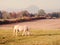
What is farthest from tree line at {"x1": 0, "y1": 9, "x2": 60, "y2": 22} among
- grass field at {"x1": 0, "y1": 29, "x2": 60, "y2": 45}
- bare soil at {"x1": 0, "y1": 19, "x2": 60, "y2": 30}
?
grass field at {"x1": 0, "y1": 29, "x2": 60, "y2": 45}

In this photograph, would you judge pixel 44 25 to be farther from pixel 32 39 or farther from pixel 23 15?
pixel 32 39

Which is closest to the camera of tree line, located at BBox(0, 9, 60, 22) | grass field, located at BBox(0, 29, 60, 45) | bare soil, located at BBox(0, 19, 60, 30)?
grass field, located at BBox(0, 29, 60, 45)

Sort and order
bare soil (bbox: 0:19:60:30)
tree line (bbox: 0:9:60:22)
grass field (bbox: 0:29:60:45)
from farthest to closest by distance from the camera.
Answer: tree line (bbox: 0:9:60:22)
bare soil (bbox: 0:19:60:30)
grass field (bbox: 0:29:60:45)

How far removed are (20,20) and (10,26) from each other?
2.79ft

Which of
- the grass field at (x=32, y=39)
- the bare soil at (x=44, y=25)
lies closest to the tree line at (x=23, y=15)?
the bare soil at (x=44, y=25)

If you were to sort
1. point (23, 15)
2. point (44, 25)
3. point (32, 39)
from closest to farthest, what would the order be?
point (32, 39) < point (44, 25) < point (23, 15)

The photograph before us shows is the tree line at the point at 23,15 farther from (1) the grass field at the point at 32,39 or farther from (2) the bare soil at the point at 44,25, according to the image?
(1) the grass field at the point at 32,39

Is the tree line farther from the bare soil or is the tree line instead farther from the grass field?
the grass field

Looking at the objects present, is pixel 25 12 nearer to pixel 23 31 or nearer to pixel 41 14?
pixel 41 14

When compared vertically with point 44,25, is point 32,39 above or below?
below

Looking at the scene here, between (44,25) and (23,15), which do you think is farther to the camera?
(23,15)

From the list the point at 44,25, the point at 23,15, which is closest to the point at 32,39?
the point at 44,25

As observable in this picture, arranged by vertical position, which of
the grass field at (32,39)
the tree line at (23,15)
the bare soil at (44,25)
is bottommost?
the grass field at (32,39)

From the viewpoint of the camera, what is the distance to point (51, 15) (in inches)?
510
